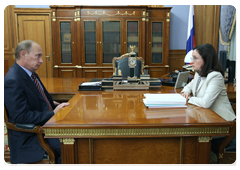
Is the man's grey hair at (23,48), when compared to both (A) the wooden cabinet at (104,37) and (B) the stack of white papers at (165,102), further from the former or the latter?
(A) the wooden cabinet at (104,37)

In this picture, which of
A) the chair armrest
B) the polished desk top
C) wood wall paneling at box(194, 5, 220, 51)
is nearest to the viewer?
the polished desk top

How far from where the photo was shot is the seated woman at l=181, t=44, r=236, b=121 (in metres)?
1.63

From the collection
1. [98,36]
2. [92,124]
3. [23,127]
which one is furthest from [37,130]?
[98,36]

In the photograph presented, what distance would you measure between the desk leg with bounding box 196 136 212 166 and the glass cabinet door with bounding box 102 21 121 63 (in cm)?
418

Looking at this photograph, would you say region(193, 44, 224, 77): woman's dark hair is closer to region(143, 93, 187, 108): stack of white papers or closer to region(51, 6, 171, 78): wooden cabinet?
region(143, 93, 187, 108): stack of white papers

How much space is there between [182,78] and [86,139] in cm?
155

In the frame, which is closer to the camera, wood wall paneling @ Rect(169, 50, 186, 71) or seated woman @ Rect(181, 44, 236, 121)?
seated woman @ Rect(181, 44, 236, 121)

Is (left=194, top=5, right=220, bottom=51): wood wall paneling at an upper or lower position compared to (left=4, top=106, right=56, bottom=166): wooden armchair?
upper

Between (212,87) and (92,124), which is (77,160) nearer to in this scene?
(92,124)

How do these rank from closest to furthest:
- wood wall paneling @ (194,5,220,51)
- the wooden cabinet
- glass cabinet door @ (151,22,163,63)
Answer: wood wall paneling @ (194,5,220,51)
the wooden cabinet
glass cabinet door @ (151,22,163,63)

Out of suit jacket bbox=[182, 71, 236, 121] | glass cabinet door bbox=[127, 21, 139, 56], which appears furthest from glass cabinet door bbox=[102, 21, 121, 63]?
suit jacket bbox=[182, 71, 236, 121]

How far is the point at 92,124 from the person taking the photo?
3.94 feet

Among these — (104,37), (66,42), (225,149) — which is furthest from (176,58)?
(225,149)

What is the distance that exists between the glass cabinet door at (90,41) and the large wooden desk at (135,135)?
3904 millimetres
